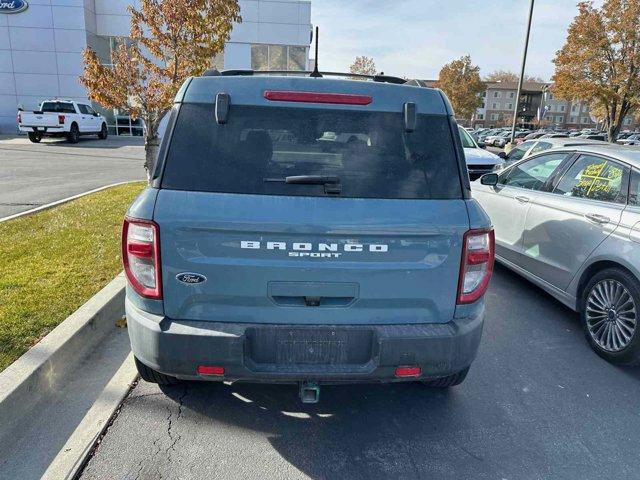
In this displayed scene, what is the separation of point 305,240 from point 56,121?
24.8m

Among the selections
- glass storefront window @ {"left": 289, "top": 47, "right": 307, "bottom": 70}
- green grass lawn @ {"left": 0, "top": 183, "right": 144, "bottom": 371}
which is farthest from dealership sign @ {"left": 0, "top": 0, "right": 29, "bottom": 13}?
green grass lawn @ {"left": 0, "top": 183, "right": 144, "bottom": 371}

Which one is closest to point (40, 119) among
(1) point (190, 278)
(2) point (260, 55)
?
(2) point (260, 55)

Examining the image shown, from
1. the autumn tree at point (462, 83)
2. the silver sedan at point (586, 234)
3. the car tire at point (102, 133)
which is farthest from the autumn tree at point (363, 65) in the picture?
the silver sedan at point (586, 234)

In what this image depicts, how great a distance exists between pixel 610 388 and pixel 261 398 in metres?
2.59

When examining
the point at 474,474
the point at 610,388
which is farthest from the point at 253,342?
the point at 610,388

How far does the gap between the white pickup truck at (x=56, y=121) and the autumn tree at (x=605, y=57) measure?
23.5 m

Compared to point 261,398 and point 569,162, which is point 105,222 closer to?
point 261,398

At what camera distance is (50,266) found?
4.93 meters

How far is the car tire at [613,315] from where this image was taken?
11.7ft

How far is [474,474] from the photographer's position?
248 cm

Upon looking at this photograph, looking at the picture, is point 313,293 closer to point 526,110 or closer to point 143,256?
point 143,256

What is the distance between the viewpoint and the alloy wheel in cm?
364

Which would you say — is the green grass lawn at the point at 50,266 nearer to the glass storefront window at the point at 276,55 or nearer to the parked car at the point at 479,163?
the parked car at the point at 479,163

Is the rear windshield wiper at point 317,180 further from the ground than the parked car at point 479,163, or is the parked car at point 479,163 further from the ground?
the rear windshield wiper at point 317,180
